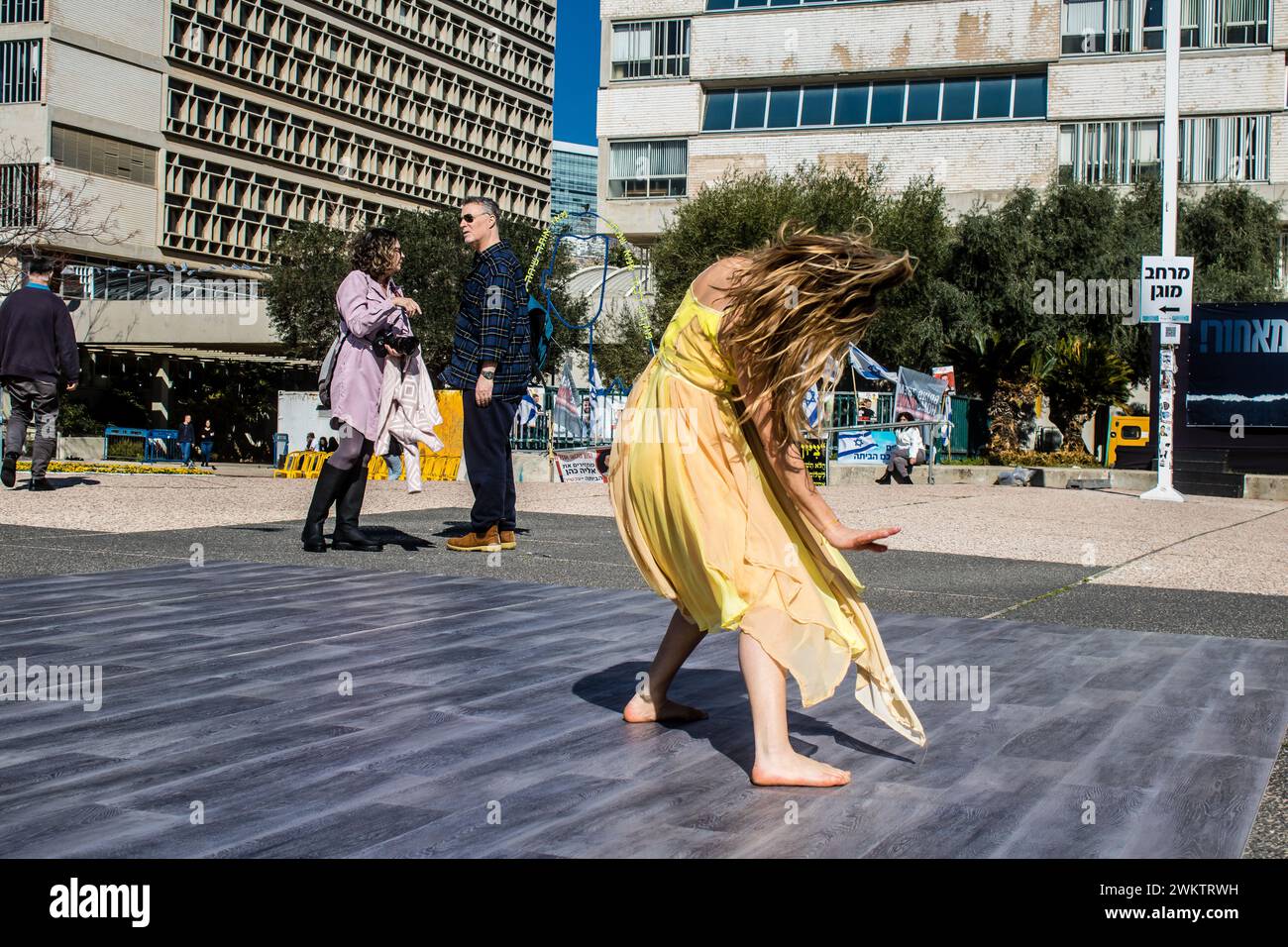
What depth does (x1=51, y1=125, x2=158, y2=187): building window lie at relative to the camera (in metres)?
55.1

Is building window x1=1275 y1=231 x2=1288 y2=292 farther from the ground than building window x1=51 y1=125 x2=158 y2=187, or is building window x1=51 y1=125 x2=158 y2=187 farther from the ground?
building window x1=51 y1=125 x2=158 y2=187

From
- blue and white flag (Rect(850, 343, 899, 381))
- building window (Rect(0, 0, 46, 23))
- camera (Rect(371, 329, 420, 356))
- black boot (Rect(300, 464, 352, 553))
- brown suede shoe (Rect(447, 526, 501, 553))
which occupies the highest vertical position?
building window (Rect(0, 0, 46, 23))

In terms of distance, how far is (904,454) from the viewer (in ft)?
74.2

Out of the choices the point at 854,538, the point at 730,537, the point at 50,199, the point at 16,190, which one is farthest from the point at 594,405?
the point at 16,190

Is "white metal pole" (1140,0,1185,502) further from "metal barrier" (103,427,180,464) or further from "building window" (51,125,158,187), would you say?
"building window" (51,125,158,187)

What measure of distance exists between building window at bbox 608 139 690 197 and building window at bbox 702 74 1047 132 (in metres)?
1.59

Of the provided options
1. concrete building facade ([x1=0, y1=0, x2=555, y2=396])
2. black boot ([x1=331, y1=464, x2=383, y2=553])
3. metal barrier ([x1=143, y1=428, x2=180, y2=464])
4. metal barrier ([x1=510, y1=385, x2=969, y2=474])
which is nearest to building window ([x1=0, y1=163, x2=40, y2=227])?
concrete building facade ([x1=0, y1=0, x2=555, y2=396])

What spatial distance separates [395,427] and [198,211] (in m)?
59.8

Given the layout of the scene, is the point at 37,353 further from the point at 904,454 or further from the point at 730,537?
the point at 904,454

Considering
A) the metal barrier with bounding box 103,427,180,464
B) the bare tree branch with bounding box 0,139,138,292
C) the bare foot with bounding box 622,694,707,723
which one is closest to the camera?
the bare foot with bounding box 622,694,707,723

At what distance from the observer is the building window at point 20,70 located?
54.5m

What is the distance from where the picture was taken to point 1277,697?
4.43 metres

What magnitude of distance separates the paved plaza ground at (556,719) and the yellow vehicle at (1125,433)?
19855 mm

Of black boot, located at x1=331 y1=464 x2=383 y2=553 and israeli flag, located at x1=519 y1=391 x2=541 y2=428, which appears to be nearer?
black boot, located at x1=331 y1=464 x2=383 y2=553
